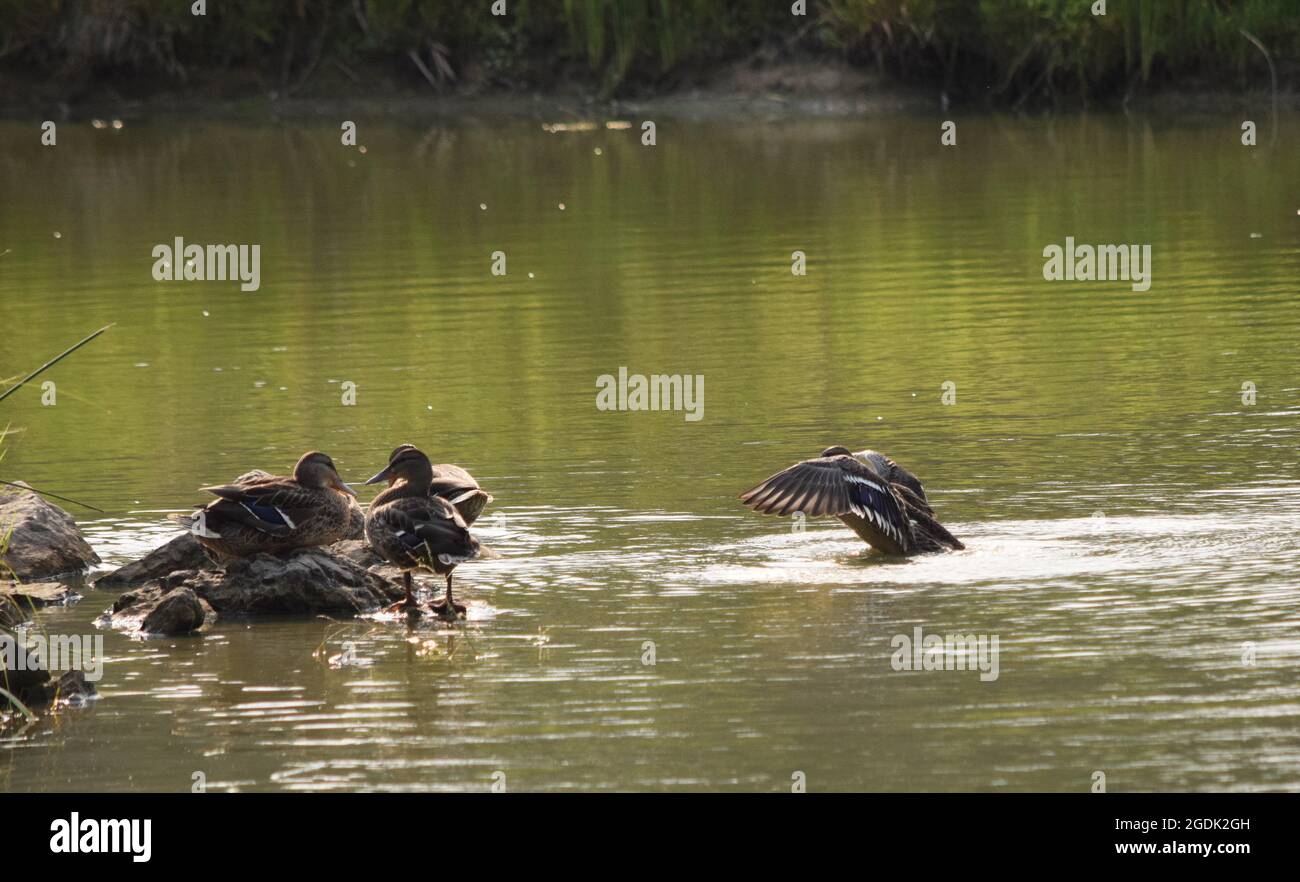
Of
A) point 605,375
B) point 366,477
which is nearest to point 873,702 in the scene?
point 366,477

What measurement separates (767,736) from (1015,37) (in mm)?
40470

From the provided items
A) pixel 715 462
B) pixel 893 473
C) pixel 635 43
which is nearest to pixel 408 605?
pixel 893 473

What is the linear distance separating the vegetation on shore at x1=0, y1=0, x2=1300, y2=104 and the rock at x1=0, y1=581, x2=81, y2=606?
36419 millimetres

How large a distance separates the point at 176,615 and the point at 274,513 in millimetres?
728

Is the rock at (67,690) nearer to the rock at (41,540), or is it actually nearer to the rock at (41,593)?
the rock at (41,593)

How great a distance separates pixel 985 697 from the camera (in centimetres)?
875

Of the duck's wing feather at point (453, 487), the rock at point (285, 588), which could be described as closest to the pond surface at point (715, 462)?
the rock at point (285, 588)

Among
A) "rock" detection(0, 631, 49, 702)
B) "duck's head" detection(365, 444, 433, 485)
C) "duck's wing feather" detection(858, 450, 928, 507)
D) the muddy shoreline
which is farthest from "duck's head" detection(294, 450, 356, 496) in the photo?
the muddy shoreline

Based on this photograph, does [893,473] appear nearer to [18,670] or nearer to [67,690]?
[67,690]

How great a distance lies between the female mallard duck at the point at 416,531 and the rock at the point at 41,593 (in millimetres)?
1722

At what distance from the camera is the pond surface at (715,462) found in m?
8.43

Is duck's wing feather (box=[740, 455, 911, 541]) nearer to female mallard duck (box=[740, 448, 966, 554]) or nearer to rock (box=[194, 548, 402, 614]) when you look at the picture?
female mallard duck (box=[740, 448, 966, 554])

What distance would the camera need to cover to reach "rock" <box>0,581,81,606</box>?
11.1m

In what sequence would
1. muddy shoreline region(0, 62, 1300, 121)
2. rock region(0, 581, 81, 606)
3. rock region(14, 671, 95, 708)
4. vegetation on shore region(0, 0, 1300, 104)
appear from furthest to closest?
muddy shoreline region(0, 62, 1300, 121), vegetation on shore region(0, 0, 1300, 104), rock region(0, 581, 81, 606), rock region(14, 671, 95, 708)
